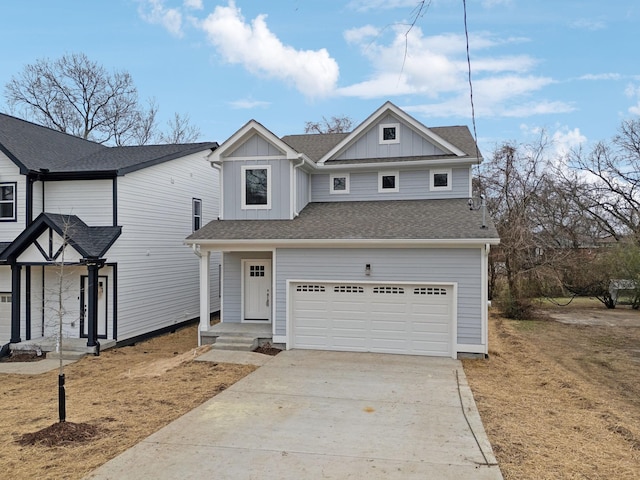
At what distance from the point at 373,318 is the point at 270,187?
15.8 ft

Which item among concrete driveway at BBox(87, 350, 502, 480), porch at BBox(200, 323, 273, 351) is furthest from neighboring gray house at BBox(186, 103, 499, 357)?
concrete driveway at BBox(87, 350, 502, 480)

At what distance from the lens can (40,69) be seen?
95.1 ft

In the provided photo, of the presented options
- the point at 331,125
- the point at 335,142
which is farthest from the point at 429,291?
the point at 331,125

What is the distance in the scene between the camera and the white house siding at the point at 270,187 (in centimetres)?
1280

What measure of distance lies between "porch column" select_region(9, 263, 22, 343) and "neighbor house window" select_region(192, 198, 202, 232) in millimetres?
6036

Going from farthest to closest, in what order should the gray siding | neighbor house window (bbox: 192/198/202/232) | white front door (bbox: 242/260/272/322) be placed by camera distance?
neighbor house window (bbox: 192/198/202/232)
white front door (bbox: 242/260/272/322)
the gray siding

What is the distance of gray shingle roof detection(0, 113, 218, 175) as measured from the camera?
12.6 meters

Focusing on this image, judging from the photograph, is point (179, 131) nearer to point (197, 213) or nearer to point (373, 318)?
point (197, 213)

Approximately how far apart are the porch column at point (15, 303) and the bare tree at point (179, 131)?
20.7m

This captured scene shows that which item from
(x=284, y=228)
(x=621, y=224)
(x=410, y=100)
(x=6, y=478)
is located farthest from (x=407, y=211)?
(x=621, y=224)

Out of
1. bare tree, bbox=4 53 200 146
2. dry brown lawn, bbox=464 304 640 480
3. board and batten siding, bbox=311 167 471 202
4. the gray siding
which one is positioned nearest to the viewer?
dry brown lawn, bbox=464 304 640 480

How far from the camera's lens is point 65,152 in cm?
1455

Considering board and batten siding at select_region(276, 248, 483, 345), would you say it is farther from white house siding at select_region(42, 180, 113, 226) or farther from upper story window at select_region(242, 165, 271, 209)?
white house siding at select_region(42, 180, 113, 226)

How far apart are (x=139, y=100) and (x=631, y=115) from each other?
108ft
